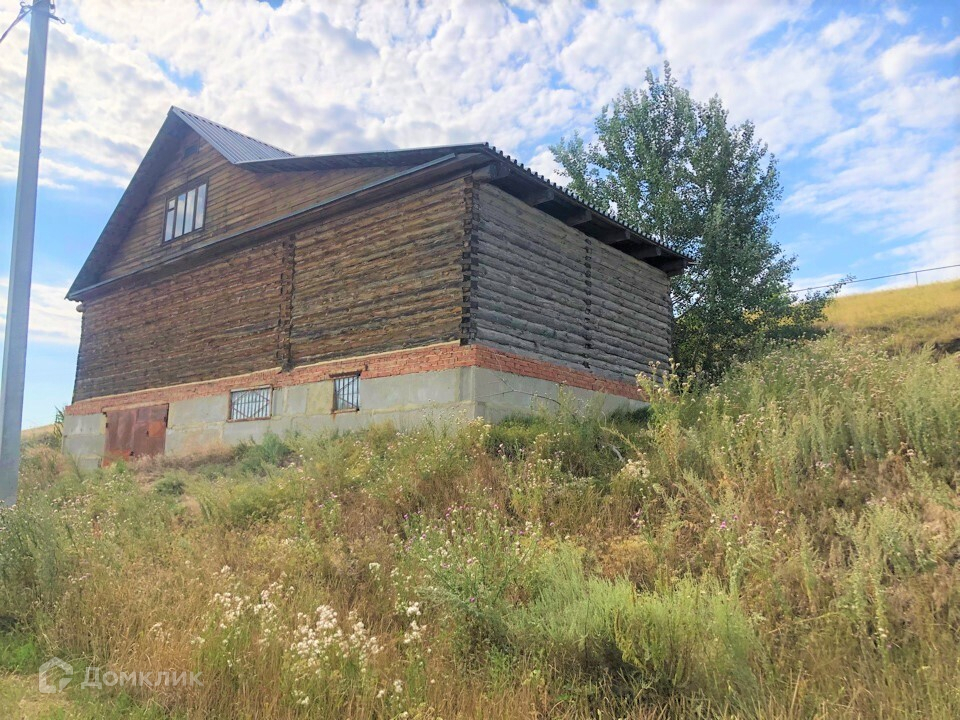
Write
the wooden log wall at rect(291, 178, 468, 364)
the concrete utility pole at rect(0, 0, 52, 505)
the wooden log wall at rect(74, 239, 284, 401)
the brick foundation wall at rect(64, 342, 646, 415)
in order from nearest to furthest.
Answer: the concrete utility pole at rect(0, 0, 52, 505)
the brick foundation wall at rect(64, 342, 646, 415)
the wooden log wall at rect(291, 178, 468, 364)
the wooden log wall at rect(74, 239, 284, 401)

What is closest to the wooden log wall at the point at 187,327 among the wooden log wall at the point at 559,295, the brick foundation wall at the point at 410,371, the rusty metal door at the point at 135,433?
the brick foundation wall at the point at 410,371

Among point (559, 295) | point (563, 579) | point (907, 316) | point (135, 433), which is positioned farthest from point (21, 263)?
point (907, 316)

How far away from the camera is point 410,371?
42.9ft

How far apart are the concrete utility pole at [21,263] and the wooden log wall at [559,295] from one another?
686cm

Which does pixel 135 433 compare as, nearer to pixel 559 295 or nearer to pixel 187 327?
pixel 187 327

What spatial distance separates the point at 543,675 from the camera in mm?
4320

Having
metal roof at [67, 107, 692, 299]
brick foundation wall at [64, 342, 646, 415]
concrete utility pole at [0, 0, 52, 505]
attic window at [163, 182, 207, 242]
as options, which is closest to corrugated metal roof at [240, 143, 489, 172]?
metal roof at [67, 107, 692, 299]

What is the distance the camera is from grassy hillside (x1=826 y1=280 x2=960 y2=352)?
24.6 m

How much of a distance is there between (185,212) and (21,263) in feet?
38.2

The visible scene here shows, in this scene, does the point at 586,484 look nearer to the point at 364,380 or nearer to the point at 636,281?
the point at 364,380

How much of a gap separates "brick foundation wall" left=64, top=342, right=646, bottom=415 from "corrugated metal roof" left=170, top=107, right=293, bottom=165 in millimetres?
5720

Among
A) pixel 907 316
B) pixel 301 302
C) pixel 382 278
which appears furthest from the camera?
pixel 907 316

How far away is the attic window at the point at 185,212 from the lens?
1911 cm

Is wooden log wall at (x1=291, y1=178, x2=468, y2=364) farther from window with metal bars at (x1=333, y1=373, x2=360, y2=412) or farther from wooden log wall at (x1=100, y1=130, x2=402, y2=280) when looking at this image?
wooden log wall at (x1=100, y1=130, x2=402, y2=280)
